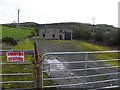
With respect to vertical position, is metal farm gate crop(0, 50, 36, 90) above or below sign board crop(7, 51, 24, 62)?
below

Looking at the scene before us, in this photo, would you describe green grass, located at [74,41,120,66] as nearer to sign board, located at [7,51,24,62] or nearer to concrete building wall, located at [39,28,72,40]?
sign board, located at [7,51,24,62]

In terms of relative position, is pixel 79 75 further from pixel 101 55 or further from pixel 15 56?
pixel 101 55

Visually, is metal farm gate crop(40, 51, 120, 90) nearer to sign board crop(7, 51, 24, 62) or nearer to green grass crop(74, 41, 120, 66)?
sign board crop(7, 51, 24, 62)

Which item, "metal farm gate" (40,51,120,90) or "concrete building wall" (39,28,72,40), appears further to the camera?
"concrete building wall" (39,28,72,40)

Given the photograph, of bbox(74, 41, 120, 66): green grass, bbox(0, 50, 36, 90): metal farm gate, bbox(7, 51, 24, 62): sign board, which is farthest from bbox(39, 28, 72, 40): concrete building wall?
bbox(7, 51, 24, 62): sign board

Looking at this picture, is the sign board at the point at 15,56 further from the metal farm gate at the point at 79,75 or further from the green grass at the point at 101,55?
the green grass at the point at 101,55

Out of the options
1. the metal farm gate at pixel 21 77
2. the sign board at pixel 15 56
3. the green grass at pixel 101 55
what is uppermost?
the sign board at pixel 15 56

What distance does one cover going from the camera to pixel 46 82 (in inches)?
318

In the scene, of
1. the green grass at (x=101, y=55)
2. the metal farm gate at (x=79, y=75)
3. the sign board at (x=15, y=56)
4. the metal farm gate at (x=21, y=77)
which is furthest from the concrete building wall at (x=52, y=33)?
the sign board at (x=15, y=56)

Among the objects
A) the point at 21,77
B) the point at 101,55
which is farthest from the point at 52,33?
the point at 21,77

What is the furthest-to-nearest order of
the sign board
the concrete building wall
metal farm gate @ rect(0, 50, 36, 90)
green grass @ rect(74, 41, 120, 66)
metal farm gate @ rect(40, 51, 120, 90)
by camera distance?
the concrete building wall < green grass @ rect(74, 41, 120, 66) < metal farm gate @ rect(40, 51, 120, 90) < metal farm gate @ rect(0, 50, 36, 90) < the sign board

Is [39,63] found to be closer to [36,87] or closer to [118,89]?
[36,87]

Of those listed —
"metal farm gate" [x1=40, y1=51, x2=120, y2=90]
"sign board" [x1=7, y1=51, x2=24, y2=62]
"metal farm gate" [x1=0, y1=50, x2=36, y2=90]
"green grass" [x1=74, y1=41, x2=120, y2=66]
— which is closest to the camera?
"sign board" [x1=7, y1=51, x2=24, y2=62]

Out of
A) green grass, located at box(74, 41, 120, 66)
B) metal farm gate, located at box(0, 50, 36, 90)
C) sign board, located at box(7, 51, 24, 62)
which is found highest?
sign board, located at box(7, 51, 24, 62)
